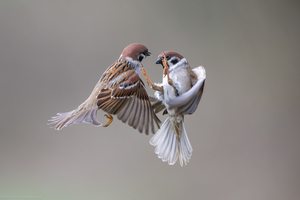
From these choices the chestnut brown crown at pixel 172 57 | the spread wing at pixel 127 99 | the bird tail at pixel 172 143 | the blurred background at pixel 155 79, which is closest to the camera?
the spread wing at pixel 127 99

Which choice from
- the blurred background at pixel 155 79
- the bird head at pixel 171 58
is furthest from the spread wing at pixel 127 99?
the blurred background at pixel 155 79

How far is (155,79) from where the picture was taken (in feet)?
15.8

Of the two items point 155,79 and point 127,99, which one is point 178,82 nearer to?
point 127,99

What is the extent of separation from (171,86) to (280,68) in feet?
15.3

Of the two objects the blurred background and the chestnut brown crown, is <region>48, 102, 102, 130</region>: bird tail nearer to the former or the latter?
the chestnut brown crown

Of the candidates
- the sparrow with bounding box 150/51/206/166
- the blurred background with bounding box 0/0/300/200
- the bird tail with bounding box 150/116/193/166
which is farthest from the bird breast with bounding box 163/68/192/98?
the blurred background with bounding box 0/0/300/200

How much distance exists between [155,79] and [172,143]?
258cm

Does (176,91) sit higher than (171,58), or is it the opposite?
(171,58)

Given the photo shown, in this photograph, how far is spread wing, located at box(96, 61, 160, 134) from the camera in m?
1.96

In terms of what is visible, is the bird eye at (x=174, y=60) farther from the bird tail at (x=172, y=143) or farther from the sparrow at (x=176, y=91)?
the bird tail at (x=172, y=143)

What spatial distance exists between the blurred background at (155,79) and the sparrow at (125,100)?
2.55 metres

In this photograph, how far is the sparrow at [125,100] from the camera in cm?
197

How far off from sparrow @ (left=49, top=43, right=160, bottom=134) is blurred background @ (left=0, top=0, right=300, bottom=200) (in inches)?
100

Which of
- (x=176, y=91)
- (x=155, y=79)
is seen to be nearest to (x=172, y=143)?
(x=176, y=91)
